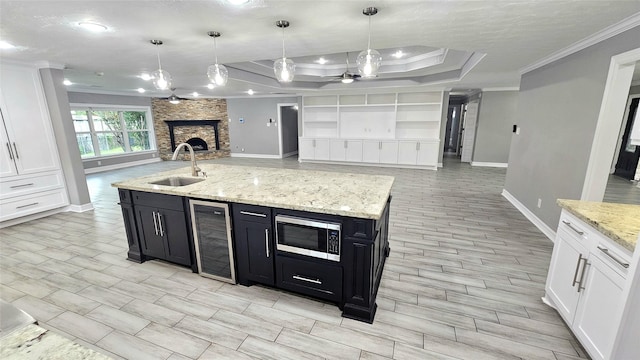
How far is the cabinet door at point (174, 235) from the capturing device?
251cm

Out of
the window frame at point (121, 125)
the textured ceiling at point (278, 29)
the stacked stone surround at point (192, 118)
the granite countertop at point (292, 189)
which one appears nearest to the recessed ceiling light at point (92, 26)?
the textured ceiling at point (278, 29)

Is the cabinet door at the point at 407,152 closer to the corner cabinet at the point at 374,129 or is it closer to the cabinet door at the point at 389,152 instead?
the corner cabinet at the point at 374,129

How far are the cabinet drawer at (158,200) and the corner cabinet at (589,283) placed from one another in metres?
3.11

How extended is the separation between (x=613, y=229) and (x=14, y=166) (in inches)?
262

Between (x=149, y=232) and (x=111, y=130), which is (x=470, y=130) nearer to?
(x=149, y=232)

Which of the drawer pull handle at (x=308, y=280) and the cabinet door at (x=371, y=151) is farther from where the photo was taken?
the cabinet door at (x=371, y=151)

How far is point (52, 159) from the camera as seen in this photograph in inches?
166

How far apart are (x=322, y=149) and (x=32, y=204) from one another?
674cm

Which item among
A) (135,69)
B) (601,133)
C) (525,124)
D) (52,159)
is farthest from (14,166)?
(525,124)

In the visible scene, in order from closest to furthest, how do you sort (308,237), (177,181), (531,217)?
(308,237) → (177,181) → (531,217)

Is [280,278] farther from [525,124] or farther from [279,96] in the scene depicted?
[279,96]

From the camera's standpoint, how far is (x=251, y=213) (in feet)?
7.18

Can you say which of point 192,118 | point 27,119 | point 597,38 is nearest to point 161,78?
point 27,119

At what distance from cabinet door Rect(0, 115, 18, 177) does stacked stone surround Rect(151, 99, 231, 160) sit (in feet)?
19.5
